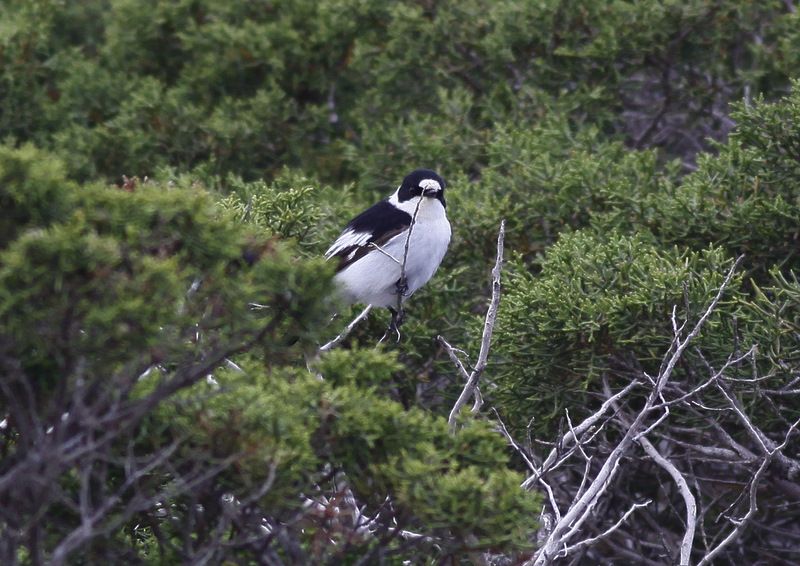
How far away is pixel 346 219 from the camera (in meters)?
7.54

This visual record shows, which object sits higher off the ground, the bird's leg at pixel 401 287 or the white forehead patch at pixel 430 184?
the white forehead patch at pixel 430 184

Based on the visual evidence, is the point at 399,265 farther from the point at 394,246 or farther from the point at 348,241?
the point at 348,241

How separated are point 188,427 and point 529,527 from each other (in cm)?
108

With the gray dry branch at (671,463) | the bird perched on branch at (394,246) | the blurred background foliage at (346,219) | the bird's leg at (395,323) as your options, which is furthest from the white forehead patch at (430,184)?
the gray dry branch at (671,463)

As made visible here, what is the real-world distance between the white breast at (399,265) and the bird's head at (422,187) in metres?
0.07

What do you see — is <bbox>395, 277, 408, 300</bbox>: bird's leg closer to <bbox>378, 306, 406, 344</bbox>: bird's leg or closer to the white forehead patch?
<bbox>378, 306, 406, 344</bbox>: bird's leg

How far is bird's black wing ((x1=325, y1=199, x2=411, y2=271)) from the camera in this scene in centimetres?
679

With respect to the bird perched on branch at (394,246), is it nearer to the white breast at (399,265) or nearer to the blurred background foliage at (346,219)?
the white breast at (399,265)

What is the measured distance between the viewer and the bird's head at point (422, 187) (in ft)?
22.3

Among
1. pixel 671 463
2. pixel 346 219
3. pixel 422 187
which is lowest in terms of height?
pixel 671 463

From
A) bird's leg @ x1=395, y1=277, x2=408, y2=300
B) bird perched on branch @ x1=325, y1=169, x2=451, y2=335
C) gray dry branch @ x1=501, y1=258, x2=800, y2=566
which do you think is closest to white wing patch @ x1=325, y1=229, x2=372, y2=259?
Answer: bird perched on branch @ x1=325, y1=169, x2=451, y2=335

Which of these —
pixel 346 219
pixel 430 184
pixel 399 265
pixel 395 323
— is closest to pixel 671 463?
pixel 395 323

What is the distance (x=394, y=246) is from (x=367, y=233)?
0.17 meters

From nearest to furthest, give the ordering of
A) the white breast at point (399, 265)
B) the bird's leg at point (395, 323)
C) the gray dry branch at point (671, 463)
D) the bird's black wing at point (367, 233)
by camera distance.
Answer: the gray dry branch at point (671, 463) < the bird's leg at point (395, 323) < the white breast at point (399, 265) < the bird's black wing at point (367, 233)
